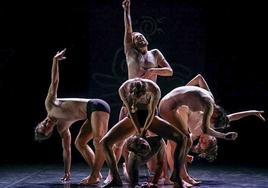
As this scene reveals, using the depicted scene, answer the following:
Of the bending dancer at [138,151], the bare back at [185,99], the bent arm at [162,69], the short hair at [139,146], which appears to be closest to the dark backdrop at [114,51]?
the bent arm at [162,69]

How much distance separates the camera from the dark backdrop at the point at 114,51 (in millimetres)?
6785

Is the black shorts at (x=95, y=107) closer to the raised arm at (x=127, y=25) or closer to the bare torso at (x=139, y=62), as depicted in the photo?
the bare torso at (x=139, y=62)

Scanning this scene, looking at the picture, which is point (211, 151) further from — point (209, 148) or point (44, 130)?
point (44, 130)

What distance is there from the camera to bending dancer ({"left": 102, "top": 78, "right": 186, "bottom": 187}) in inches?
166

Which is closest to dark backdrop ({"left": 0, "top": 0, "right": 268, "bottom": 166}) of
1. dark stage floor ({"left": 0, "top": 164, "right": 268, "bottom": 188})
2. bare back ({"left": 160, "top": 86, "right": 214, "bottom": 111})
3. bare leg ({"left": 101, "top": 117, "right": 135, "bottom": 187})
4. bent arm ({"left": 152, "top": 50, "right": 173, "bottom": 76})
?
dark stage floor ({"left": 0, "top": 164, "right": 268, "bottom": 188})

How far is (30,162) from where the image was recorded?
656cm

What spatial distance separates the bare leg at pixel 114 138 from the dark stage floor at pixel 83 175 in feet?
0.86

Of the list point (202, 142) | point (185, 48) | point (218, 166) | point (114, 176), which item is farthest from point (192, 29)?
point (114, 176)

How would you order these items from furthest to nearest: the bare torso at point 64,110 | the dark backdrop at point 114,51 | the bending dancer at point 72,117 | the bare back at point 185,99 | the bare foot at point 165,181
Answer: the dark backdrop at point 114,51 → the bare torso at point 64,110 → the bending dancer at point 72,117 → the bare foot at point 165,181 → the bare back at point 185,99

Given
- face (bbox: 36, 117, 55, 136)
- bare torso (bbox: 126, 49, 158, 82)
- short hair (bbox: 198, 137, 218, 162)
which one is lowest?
short hair (bbox: 198, 137, 218, 162)

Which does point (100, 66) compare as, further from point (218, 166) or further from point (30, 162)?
point (218, 166)

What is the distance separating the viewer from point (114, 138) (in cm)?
434

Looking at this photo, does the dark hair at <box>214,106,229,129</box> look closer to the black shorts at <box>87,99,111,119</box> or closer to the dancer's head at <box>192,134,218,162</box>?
the dancer's head at <box>192,134,218,162</box>

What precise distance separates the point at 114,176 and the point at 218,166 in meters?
2.25
